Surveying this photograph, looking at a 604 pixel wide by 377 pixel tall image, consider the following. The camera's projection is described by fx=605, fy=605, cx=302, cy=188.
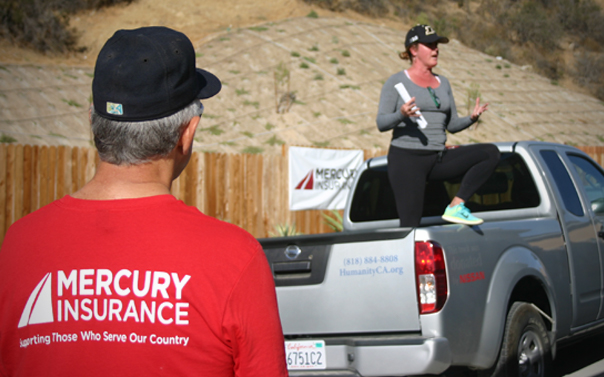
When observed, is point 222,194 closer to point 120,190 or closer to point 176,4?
point 120,190

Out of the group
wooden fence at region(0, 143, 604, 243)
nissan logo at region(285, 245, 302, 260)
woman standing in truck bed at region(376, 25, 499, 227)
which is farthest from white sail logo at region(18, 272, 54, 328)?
wooden fence at region(0, 143, 604, 243)

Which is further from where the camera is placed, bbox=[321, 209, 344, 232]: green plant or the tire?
bbox=[321, 209, 344, 232]: green plant

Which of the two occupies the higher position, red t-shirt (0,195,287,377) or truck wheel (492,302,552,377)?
red t-shirt (0,195,287,377)

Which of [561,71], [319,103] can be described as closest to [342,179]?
[319,103]

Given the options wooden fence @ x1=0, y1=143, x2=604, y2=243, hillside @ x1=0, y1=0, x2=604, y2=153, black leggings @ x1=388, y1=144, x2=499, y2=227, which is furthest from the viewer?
hillside @ x1=0, y1=0, x2=604, y2=153

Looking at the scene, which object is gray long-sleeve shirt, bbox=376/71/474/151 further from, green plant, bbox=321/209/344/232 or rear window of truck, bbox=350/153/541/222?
green plant, bbox=321/209/344/232

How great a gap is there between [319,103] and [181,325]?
25231 millimetres

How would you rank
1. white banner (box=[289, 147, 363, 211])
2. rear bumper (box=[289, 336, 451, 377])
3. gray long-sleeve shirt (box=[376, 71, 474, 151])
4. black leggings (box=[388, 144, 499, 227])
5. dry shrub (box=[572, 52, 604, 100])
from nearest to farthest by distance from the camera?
1. rear bumper (box=[289, 336, 451, 377])
2. black leggings (box=[388, 144, 499, 227])
3. gray long-sleeve shirt (box=[376, 71, 474, 151])
4. white banner (box=[289, 147, 363, 211])
5. dry shrub (box=[572, 52, 604, 100])

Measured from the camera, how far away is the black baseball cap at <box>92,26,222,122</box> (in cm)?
145

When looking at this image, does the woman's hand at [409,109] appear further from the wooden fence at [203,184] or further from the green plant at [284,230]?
the green plant at [284,230]

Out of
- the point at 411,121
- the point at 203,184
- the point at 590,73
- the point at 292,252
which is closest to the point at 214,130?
the point at 203,184

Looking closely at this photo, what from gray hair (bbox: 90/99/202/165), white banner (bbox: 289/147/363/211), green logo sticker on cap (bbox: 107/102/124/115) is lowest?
white banner (bbox: 289/147/363/211)

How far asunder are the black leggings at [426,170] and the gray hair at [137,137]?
3155 millimetres

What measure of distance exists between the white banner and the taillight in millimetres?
8458
